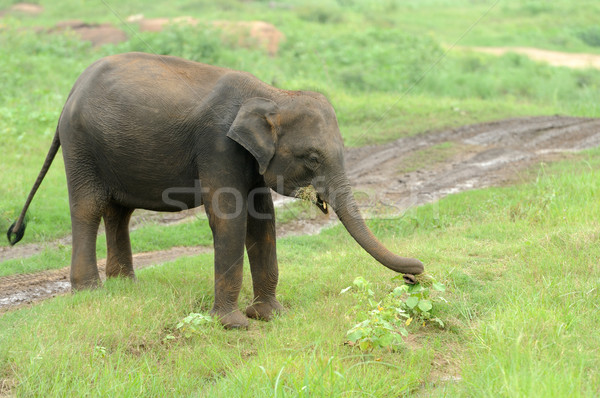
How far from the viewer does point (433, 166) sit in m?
12.9

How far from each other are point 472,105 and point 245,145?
12272 mm

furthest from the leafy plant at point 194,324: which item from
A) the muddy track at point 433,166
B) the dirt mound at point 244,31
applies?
the dirt mound at point 244,31

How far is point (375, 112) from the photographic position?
15766 mm

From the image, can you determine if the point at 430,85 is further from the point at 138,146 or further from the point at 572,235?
the point at 138,146

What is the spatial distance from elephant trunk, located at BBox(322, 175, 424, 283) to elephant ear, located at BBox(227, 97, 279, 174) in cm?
61

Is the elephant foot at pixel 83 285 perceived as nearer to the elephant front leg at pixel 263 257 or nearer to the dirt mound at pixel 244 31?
the elephant front leg at pixel 263 257

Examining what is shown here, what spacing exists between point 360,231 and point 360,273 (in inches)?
61.3

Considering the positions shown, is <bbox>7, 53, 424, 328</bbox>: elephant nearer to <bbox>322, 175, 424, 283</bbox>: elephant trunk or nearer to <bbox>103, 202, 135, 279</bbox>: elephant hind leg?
<bbox>322, 175, 424, 283</bbox>: elephant trunk

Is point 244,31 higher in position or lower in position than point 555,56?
higher

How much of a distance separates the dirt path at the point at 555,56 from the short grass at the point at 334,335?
1801 centimetres

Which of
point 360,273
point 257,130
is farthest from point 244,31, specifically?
point 257,130

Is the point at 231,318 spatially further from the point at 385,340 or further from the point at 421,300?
the point at 421,300

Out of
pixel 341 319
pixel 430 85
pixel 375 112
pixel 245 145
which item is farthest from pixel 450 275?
pixel 430 85

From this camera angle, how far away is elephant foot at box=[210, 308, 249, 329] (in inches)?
243
